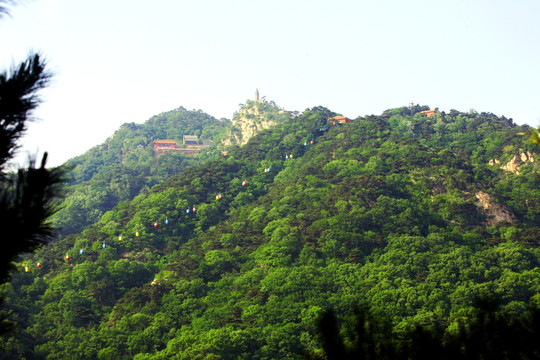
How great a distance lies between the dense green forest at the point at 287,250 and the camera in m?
40.9

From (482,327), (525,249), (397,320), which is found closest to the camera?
(482,327)

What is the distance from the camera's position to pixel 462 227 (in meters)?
53.8

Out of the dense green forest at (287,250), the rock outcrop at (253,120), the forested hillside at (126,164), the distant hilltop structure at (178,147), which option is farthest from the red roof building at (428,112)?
the distant hilltop structure at (178,147)

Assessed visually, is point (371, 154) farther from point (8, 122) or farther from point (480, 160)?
point (8, 122)

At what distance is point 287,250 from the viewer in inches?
1992

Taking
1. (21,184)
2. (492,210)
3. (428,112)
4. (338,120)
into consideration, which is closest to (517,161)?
(492,210)

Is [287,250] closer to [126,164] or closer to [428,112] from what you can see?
[428,112]

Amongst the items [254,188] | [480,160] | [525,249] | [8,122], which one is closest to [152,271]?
[254,188]

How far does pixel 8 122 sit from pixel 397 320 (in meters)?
35.1

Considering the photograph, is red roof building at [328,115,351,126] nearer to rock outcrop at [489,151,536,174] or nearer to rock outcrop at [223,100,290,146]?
rock outcrop at [223,100,290,146]

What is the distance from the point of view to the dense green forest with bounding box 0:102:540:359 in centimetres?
4094

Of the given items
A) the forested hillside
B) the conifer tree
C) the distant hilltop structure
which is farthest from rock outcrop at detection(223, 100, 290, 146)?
the conifer tree

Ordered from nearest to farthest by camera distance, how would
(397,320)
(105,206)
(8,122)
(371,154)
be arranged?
(8,122)
(397,320)
(371,154)
(105,206)

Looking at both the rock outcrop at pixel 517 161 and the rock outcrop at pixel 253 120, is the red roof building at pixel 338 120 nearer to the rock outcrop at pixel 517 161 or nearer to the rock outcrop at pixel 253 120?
the rock outcrop at pixel 253 120
